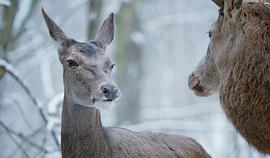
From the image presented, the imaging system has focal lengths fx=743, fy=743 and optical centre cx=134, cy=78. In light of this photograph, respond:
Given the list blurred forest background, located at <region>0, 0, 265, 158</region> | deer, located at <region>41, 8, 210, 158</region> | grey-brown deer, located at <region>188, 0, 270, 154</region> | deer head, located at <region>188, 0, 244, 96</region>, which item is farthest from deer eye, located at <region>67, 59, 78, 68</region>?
grey-brown deer, located at <region>188, 0, 270, 154</region>

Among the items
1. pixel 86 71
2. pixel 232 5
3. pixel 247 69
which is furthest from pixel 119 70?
Answer: pixel 247 69

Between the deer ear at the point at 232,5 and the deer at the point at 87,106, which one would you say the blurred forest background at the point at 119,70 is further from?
the deer ear at the point at 232,5

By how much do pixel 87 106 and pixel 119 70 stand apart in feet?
24.3

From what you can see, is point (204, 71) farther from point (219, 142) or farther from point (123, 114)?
point (219, 142)

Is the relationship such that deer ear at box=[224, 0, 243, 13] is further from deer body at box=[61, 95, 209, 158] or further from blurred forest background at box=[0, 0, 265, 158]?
deer body at box=[61, 95, 209, 158]

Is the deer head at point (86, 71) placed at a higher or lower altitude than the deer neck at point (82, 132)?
higher

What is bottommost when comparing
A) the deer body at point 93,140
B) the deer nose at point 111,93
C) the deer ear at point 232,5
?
the deer body at point 93,140

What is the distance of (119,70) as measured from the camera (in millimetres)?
13016

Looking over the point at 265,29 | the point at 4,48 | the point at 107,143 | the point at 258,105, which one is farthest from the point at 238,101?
the point at 4,48

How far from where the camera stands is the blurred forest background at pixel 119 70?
7.70m

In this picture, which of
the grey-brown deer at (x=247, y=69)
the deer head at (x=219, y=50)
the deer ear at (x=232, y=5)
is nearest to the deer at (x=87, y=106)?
the deer head at (x=219, y=50)

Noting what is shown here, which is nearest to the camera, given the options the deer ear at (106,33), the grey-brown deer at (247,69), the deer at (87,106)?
the grey-brown deer at (247,69)

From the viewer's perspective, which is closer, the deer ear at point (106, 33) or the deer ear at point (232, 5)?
the deer ear at point (232, 5)

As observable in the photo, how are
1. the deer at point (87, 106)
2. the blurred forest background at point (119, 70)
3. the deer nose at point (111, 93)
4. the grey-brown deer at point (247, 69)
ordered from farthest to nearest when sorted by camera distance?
the blurred forest background at point (119, 70) < the deer at point (87, 106) < the deer nose at point (111, 93) < the grey-brown deer at point (247, 69)
